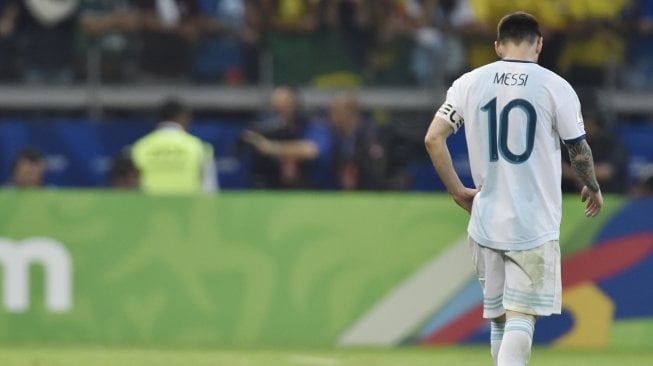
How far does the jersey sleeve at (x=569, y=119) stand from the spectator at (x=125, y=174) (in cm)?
814

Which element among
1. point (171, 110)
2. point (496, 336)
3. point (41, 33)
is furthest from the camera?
point (41, 33)

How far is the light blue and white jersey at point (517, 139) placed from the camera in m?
7.96

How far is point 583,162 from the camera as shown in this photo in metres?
8.09

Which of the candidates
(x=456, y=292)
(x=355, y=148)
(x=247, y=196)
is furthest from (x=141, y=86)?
(x=456, y=292)

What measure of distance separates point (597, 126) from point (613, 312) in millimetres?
2488

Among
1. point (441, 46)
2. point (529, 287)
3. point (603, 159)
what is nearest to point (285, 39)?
point (441, 46)

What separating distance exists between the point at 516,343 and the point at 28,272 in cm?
619

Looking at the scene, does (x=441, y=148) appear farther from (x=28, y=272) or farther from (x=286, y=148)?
(x=286, y=148)

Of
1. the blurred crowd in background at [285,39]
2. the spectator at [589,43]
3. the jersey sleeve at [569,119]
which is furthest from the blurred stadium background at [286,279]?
the jersey sleeve at [569,119]

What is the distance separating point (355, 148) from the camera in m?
16.0

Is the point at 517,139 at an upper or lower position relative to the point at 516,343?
upper

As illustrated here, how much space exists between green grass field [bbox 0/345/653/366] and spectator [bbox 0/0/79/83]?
5.18m

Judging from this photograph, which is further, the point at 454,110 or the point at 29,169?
the point at 29,169

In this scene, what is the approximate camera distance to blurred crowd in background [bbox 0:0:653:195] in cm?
1683
